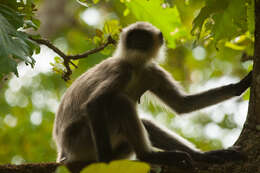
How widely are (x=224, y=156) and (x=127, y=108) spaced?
116cm

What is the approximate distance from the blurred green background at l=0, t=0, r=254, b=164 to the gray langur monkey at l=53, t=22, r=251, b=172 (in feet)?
0.75

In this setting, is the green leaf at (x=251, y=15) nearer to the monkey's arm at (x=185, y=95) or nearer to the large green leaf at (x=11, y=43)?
the monkey's arm at (x=185, y=95)

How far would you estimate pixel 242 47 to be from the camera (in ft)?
20.5

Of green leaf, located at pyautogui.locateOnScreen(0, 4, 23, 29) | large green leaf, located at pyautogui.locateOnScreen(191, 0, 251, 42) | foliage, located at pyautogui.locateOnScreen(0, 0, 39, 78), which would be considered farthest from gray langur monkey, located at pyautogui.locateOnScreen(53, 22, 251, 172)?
green leaf, located at pyautogui.locateOnScreen(0, 4, 23, 29)

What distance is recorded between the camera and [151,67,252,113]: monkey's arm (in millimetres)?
5242

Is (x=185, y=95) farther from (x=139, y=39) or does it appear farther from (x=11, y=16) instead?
(x=11, y=16)

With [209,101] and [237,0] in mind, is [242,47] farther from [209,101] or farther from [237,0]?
[237,0]

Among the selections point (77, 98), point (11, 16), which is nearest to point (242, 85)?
point (77, 98)

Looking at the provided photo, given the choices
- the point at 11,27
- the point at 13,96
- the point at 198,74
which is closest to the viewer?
the point at 11,27

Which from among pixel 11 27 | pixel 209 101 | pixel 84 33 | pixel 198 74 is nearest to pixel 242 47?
pixel 209 101

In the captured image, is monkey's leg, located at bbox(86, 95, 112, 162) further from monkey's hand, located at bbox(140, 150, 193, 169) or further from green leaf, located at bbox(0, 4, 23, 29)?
green leaf, located at bbox(0, 4, 23, 29)

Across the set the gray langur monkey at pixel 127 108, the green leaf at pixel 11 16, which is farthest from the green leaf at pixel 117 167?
the gray langur monkey at pixel 127 108

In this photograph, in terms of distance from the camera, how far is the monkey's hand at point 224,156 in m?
3.77

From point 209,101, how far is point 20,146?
16.3ft
